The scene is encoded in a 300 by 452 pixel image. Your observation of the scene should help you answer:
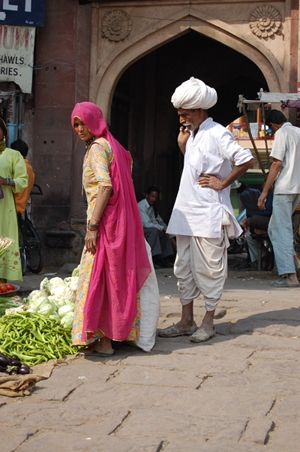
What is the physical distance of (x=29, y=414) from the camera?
348cm

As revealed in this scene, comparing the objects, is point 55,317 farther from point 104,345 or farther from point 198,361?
point 198,361

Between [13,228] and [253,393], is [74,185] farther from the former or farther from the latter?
[253,393]

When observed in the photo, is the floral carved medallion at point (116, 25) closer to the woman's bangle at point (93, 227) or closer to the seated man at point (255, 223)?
the seated man at point (255, 223)

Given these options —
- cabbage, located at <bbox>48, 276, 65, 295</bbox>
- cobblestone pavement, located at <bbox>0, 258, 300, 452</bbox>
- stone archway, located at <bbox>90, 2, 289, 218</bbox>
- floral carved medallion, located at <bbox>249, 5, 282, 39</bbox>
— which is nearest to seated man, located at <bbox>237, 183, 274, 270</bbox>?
stone archway, located at <bbox>90, 2, 289, 218</bbox>

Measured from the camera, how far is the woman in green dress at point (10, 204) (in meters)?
7.04

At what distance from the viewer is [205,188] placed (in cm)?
498

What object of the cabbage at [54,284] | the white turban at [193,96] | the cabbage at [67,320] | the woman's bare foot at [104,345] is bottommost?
the woman's bare foot at [104,345]

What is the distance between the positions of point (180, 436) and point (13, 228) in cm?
432

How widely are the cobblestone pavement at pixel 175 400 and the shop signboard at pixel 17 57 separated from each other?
599 centimetres

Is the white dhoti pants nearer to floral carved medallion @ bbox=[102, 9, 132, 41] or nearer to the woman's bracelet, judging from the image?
the woman's bracelet

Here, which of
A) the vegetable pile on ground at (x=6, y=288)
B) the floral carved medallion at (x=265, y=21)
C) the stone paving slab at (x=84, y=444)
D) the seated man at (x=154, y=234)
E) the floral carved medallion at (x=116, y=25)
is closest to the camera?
the stone paving slab at (x=84, y=444)

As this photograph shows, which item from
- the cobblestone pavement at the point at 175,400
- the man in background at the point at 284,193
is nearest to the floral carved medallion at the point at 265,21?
the man in background at the point at 284,193

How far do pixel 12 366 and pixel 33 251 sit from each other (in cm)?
575

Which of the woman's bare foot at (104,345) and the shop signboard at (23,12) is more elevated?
the shop signboard at (23,12)
